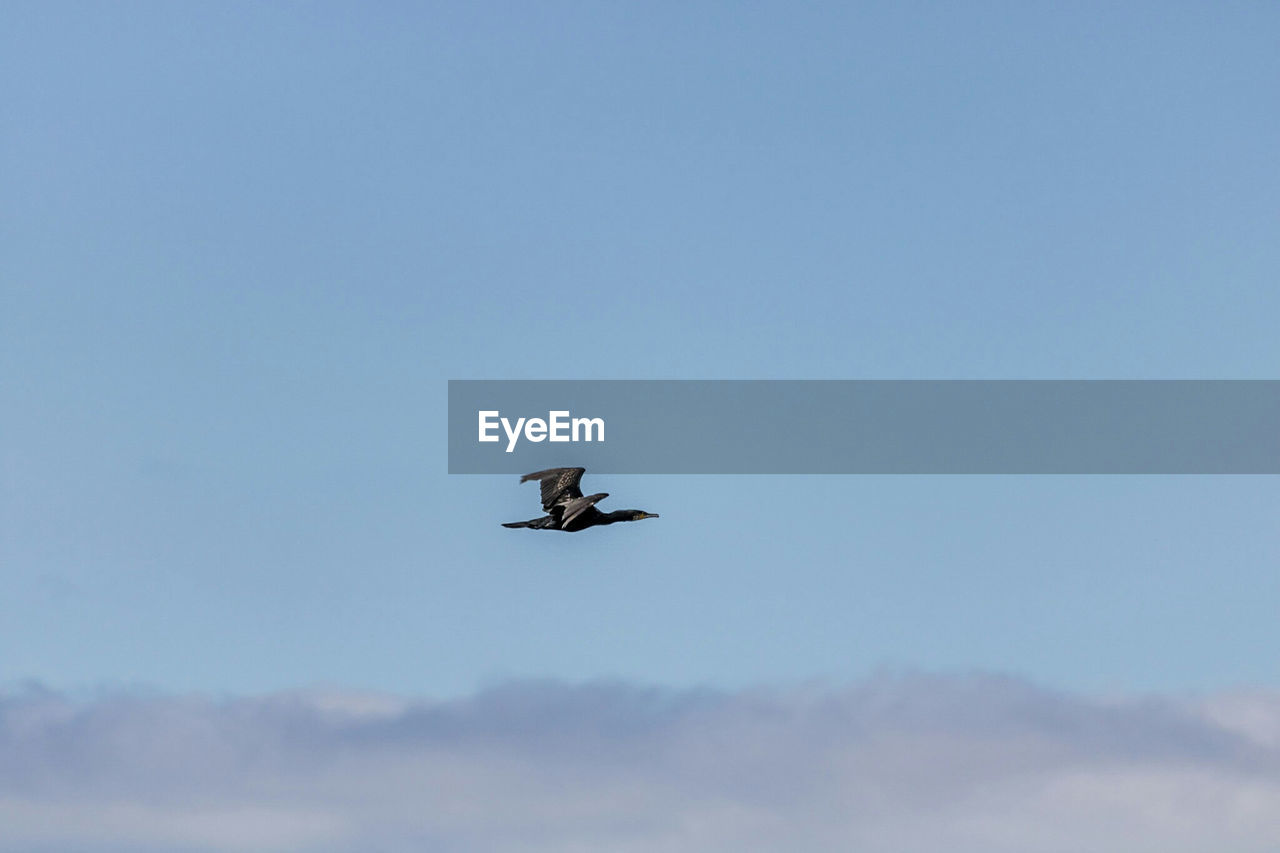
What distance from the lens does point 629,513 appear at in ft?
533

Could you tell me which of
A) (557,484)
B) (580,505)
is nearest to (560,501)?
(557,484)

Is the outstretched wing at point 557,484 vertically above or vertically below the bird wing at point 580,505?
above

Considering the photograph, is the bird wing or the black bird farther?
the black bird

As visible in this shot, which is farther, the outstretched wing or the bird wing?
the outstretched wing

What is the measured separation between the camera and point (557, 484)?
160 m

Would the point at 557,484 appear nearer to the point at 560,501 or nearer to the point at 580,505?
the point at 560,501

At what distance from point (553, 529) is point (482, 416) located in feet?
26.2

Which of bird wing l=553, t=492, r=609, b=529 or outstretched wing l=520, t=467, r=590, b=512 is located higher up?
outstretched wing l=520, t=467, r=590, b=512

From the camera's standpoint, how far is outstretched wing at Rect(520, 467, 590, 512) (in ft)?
525

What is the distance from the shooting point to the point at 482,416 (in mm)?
165375

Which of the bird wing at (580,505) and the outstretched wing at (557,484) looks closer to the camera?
the bird wing at (580,505)

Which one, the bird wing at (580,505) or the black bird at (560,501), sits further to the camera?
the black bird at (560,501)

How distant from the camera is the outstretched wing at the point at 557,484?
160125 millimetres

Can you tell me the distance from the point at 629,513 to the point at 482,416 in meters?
9.63
